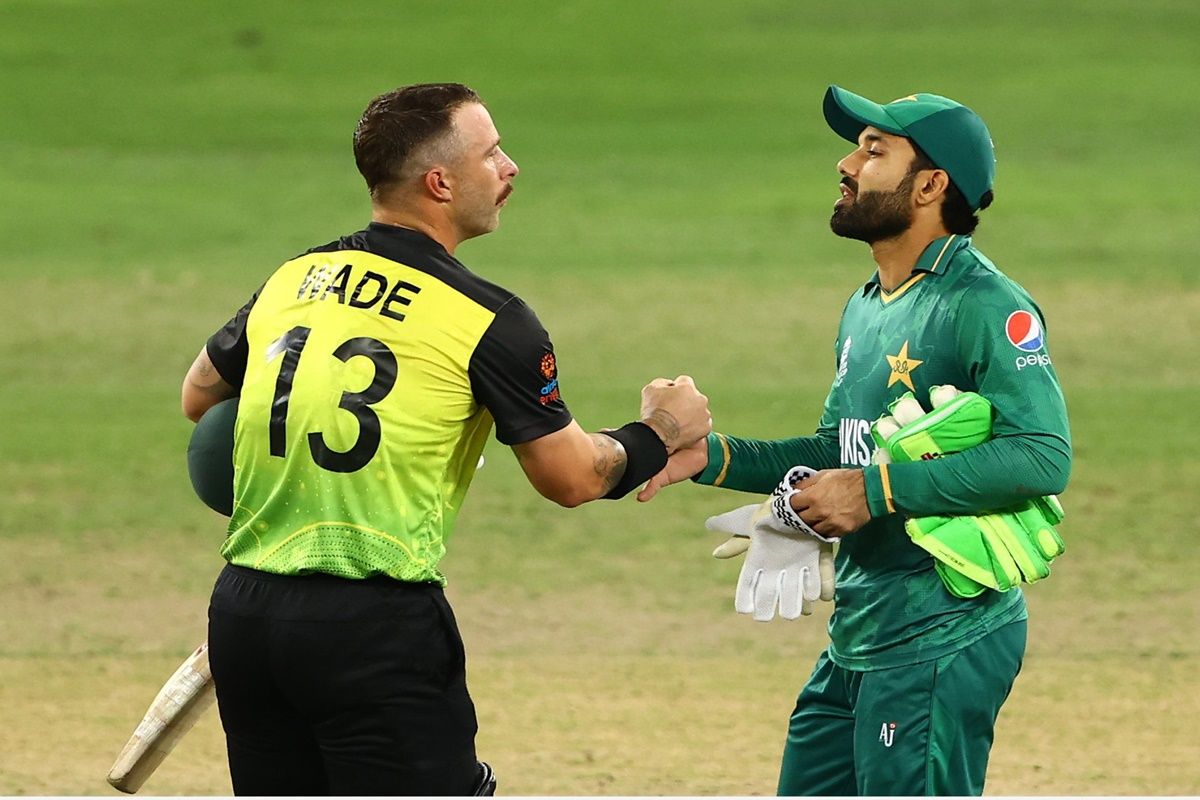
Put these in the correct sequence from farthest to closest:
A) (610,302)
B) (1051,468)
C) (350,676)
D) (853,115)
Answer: (610,302)
(853,115)
(1051,468)
(350,676)

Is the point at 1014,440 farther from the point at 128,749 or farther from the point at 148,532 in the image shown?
the point at 148,532

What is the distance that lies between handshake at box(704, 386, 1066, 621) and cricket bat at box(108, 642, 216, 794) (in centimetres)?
159

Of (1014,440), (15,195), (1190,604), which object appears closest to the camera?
(1014,440)

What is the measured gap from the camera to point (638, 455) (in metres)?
4.84

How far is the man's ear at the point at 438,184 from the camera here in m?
4.60

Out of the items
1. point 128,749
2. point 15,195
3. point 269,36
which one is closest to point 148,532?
point 128,749

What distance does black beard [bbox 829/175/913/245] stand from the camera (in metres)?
5.18

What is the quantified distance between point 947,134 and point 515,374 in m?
1.47

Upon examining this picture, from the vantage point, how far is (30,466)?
1402 centimetres

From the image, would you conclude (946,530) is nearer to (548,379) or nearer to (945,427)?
(945,427)

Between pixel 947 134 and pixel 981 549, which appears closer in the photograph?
pixel 981 549

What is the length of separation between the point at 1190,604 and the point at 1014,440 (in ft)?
20.2

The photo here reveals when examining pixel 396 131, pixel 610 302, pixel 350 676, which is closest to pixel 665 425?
pixel 396 131

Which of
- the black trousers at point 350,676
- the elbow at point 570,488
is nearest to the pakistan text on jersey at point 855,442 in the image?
the elbow at point 570,488
